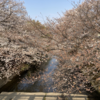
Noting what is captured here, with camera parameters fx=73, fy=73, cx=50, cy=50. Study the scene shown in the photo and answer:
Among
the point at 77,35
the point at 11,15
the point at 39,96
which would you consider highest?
the point at 11,15

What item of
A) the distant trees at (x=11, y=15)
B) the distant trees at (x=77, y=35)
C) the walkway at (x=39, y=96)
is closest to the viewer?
the walkway at (x=39, y=96)

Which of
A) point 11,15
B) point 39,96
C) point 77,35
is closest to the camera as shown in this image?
point 39,96

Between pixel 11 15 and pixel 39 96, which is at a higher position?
pixel 11 15

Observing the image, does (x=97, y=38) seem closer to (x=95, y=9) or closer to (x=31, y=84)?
(x=95, y=9)

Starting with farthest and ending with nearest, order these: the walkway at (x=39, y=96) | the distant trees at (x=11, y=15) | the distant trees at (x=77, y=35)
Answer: the distant trees at (x=11, y=15) < the distant trees at (x=77, y=35) < the walkway at (x=39, y=96)

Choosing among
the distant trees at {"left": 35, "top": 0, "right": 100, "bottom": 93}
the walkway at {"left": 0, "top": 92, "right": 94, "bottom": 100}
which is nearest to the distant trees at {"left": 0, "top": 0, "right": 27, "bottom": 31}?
the distant trees at {"left": 35, "top": 0, "right": 100, "bottom": 93}

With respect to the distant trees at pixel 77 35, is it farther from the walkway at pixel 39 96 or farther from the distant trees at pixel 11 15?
the distant trees at pixel 11 15

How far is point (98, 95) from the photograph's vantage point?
389cm

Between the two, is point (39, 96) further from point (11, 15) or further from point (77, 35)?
point (11, 15)

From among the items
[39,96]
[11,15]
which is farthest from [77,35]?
[11,15]

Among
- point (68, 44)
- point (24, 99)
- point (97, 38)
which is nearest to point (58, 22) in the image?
point (68, 44)

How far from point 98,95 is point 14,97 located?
4484mm

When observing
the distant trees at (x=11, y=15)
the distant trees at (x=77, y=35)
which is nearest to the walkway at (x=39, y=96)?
the distant trees at (x=77, y=35)

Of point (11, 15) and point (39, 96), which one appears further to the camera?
point (11, 15)
